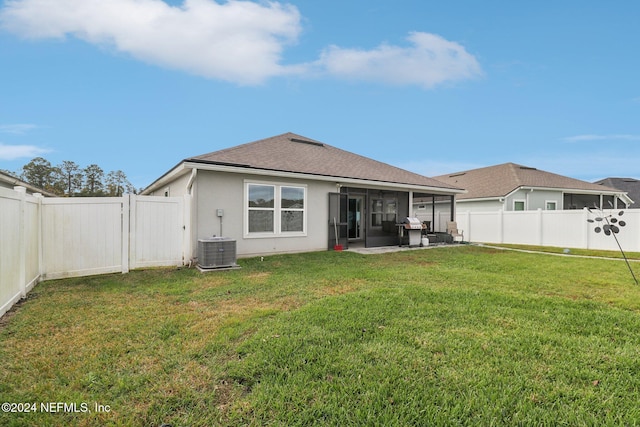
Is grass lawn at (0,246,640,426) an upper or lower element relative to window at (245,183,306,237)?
lower

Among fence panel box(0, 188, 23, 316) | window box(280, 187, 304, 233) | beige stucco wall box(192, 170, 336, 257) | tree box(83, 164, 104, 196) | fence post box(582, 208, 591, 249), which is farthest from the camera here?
tree box(83, 164, 104, 196)

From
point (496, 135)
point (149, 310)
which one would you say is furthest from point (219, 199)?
point (496, 135)

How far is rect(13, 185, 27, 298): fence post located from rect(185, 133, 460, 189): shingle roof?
12.3ft

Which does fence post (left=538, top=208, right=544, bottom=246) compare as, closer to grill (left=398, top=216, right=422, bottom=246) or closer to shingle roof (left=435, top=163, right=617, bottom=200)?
shingle roof (left=435, top=163, right=617, bottom=200)

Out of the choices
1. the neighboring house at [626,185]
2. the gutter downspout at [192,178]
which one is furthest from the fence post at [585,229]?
the neighboring house at [626,185]

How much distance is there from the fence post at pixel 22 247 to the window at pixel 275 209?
16.5 feet

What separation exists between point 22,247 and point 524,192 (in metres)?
21.4

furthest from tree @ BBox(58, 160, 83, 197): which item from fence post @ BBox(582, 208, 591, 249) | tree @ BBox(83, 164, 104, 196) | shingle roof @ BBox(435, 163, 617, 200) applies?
fence post @ BBox(582, 208, 591, 249)

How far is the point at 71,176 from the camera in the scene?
1373 inches

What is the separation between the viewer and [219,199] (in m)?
8.76

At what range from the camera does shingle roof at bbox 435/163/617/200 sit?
17938mm

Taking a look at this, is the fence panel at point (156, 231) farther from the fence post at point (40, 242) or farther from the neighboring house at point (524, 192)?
the neighboring house at point (524, 192)

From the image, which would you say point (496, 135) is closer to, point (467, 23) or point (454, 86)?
point (454, 86)

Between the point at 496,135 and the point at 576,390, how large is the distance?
1792 cm
